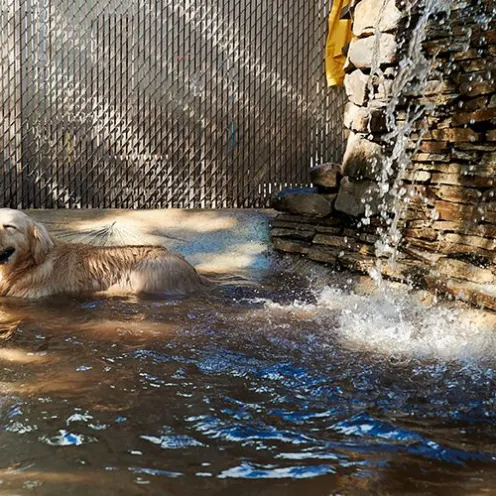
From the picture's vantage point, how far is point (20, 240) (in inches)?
265

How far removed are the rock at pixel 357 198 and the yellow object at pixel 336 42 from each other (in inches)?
93.9

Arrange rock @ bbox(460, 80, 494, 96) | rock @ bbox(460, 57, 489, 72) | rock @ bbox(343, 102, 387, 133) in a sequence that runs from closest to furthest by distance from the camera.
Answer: rock @ bbox(460, 80, 494, 96) → rock @ bbox(460, 57, 489, 72) → rock @ bbox(343, 102, 387, 133)

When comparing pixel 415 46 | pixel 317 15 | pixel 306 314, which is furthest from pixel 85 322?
pixel 317 15

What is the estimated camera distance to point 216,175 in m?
10.3

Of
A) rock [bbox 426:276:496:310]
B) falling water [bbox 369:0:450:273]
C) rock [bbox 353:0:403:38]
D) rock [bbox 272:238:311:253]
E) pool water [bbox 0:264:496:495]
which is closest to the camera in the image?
pool water [bbox 0:264:496:495]

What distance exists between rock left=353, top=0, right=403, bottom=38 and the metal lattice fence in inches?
91.8

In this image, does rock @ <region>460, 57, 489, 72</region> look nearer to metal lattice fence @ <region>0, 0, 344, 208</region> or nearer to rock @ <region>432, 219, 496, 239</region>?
rock @ <region>432, 219, 496, 239</region>

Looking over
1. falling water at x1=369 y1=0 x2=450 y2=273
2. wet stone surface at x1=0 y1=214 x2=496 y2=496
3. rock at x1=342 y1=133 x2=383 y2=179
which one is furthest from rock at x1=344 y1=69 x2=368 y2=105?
wet stone surface at x1=0 y1=214 x2=496 y2=496

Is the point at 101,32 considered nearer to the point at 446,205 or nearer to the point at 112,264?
the point at 112,264

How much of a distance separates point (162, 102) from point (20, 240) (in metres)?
3.88

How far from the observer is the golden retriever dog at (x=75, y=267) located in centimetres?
675

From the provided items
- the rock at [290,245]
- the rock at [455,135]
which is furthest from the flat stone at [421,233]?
the rock at [290,245]

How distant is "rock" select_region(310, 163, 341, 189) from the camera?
8430 millimetres

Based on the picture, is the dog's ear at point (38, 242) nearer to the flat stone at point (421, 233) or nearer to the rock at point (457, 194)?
the flat stone at point (421, 233)
